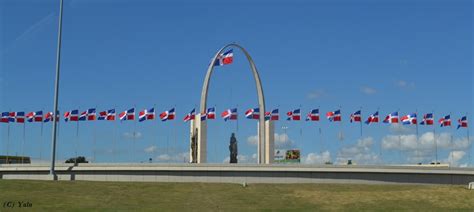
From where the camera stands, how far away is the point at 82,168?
177 feet

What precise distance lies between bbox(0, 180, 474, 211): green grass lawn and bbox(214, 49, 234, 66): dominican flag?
73.9 ft

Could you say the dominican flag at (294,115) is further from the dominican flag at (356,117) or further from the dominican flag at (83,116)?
the dominican flag at (83,116)

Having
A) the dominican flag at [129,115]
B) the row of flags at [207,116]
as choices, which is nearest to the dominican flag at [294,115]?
the row of flags at [207,116]

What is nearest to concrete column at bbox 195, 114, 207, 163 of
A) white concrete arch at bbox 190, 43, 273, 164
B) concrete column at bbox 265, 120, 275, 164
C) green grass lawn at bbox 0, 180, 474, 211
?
white concrete arch at bbox 190, 43, 273, 164

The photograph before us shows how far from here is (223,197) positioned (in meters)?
39.0

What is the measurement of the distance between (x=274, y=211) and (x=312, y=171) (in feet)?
60.6

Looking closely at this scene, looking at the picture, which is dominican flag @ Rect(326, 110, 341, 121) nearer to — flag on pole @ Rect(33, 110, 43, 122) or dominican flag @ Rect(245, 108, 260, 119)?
dominican flag @ Rect(245, 108, 260, 119)

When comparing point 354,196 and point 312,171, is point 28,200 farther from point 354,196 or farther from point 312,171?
point 312,171

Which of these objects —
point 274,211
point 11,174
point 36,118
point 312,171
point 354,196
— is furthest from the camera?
point 36,118

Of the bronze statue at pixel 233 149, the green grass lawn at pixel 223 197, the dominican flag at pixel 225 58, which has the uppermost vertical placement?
the dominican flag at pixel 225 58

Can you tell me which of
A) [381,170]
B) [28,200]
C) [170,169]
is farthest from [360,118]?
[28,200]

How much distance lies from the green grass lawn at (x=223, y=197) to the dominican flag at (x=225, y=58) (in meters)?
22.5

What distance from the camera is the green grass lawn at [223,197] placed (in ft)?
113

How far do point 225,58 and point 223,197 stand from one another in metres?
30.0
